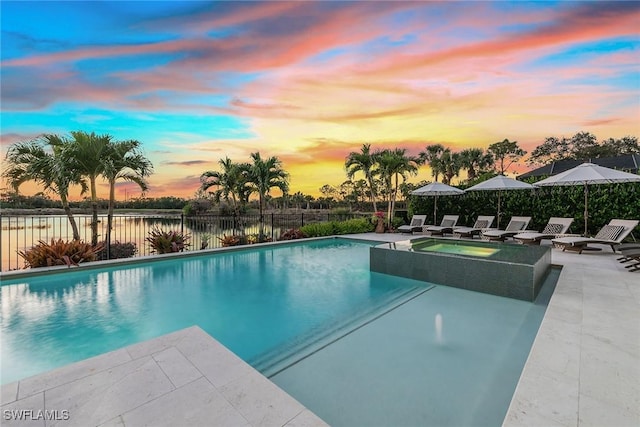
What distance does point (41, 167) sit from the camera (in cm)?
739

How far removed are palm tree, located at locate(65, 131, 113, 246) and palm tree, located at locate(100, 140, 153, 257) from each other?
4.6 inches

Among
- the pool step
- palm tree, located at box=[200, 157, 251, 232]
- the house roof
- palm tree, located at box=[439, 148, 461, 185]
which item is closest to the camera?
the pool step

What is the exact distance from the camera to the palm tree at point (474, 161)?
2589 centimetres

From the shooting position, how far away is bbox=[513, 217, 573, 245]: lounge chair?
851 centimetres

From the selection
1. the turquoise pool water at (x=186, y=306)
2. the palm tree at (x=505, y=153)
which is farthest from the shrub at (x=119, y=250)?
Answer: the palm tree at (x=505, y=153)

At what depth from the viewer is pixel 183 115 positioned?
1070 cm

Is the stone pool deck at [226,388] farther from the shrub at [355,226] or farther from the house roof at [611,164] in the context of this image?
the house roof at [611,164]

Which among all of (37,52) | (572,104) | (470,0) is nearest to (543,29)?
(470,0)

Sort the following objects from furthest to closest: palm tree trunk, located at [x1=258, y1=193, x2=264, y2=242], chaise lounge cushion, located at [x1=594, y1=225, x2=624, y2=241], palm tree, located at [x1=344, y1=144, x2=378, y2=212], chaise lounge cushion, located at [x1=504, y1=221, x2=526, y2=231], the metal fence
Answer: palm tree, located at [x1=344, y1=144, x2=378, y2=212], palm tree trunk, located at [x1=258, y1=193, x2=264, y2=242], chaise lounge cushion, located at [x1=504, y1=221, x2=526, y2=231], chaise lounge cushion, located at [x1=594, y1=225, x2=624, y2=241], the metal fence

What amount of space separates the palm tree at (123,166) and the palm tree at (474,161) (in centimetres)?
2539

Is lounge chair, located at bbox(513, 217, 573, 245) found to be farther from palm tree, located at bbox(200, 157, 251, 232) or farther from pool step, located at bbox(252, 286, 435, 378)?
palm tree, located at bbox(200, 157, 251, 232)

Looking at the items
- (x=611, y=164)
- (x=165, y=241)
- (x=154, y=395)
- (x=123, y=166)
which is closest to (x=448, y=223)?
(x=165, y=241)

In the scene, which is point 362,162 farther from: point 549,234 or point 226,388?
point 226,388

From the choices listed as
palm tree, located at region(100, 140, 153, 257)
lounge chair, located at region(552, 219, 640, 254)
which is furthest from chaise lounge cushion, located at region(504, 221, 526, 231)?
palm tree, located at region(100, 140, 153, 257)
